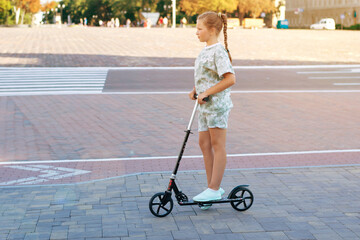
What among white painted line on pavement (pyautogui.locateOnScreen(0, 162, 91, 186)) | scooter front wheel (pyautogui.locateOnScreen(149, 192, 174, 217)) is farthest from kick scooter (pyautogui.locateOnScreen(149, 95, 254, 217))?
white painted line on pavement (pyautogui.locateOnScreen(0, 162, 91, 186))

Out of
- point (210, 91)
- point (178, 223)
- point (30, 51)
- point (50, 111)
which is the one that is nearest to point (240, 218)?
point (178, 223)

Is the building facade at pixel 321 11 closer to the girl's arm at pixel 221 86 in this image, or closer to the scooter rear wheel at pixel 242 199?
the scooter rear wheel at pixel 242 199

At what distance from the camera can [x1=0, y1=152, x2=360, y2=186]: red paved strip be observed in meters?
6.50

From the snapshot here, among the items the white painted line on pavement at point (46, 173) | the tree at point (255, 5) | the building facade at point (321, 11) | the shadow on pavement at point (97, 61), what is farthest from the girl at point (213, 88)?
the tree at point (255, 5)

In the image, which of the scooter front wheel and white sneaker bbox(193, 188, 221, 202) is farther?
white sneaker bbox(193, 188, 221, 202)

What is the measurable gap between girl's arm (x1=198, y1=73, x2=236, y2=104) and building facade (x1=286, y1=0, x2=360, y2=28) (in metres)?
78.6

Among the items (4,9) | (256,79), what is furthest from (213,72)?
(4,9)

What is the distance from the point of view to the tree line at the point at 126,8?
78.4 m

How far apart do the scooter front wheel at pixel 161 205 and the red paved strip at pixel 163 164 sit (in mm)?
1544

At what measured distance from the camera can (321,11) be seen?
93562mm

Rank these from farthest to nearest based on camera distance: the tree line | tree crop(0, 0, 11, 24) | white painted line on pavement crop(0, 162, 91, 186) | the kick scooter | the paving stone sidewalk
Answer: the tree line → tree crop(0, 0, 11, 24) → white painted line on pavement crop(0, 162, 91, 186) → the kick scooter → the paving stone sidewalk

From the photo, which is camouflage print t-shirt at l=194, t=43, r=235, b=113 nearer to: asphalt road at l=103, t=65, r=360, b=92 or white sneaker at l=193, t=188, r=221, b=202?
white sneaker at l=193, t=188, r=221, b=202

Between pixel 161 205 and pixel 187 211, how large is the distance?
33 centimetres

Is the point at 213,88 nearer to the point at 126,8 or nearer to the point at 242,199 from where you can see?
the point at 242,199
